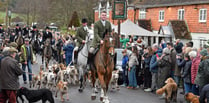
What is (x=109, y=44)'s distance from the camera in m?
10.9

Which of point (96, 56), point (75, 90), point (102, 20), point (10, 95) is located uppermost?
point (102, 20)

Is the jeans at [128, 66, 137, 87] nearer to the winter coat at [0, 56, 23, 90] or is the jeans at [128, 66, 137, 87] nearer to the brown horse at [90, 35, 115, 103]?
the brown horse at [90, 35, 115, 103]

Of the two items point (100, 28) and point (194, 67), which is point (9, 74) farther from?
point (194, 67)

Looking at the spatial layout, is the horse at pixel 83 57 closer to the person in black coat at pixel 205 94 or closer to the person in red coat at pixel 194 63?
the person in red coat at pixel 194 63

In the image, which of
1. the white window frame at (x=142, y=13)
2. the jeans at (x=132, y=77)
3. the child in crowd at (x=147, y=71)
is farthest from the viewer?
the white window frame at (x=142, y=13)

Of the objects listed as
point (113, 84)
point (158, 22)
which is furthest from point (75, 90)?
point (158, 22)

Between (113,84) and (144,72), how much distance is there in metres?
1.62

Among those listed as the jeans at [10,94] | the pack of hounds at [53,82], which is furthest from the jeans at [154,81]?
the jeans at [10,94]

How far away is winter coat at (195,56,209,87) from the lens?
423 inches

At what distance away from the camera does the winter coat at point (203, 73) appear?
10.7m

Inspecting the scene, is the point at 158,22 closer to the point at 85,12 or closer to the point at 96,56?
the point at 85,12

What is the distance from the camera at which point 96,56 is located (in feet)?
39.3

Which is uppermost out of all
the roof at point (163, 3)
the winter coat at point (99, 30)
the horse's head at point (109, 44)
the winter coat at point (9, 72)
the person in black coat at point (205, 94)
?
the roof at point (163, 3)

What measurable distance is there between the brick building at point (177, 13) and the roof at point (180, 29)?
0.34 meters
